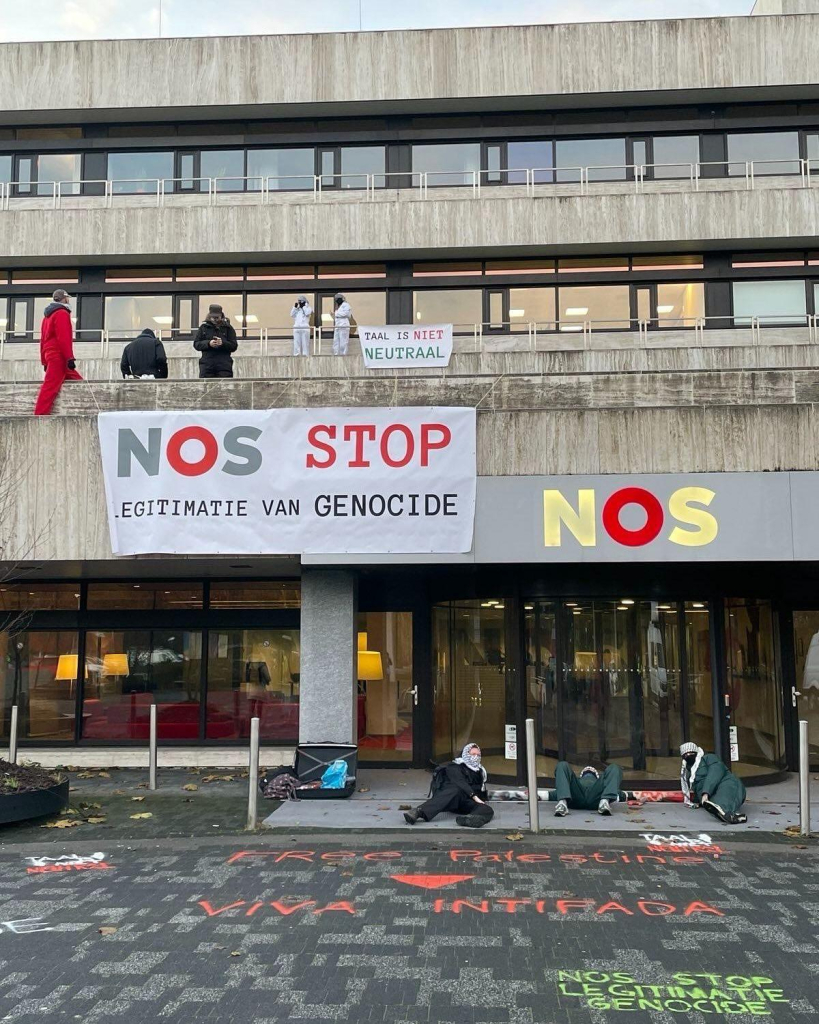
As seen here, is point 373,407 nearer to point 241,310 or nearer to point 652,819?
point 652,819

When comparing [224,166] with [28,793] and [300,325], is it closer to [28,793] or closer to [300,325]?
[300,325]

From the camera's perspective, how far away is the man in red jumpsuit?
13008mm

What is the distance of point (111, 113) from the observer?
23469mm

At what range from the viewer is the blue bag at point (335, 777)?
12203 mm

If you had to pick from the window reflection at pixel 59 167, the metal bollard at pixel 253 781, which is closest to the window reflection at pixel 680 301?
the window reflection at pixel 59 167

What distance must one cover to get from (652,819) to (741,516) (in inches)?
152

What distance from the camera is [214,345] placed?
13.7m

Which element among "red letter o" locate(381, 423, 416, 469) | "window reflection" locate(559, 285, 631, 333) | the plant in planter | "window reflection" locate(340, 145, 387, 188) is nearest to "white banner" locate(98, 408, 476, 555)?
"red letter o" locate(381, 423, 416, 469)

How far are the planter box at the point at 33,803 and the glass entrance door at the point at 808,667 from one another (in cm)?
1064

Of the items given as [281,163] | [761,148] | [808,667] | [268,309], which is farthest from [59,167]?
[808,667]

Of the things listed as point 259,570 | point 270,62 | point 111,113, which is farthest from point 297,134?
point 259,570

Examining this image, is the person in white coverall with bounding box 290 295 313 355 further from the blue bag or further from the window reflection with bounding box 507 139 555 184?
the window reflection with bounding box 507 139 555 184

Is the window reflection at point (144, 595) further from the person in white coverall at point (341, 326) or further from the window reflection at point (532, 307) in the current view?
the window reflection at point (532, 307)

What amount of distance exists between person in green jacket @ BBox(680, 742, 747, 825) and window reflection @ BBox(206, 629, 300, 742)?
6780mm
